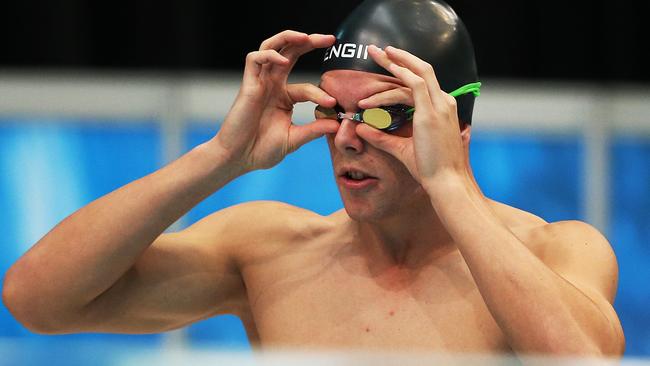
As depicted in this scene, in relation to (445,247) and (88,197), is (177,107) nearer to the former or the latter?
(88,197)

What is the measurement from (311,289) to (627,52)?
306 centimetres

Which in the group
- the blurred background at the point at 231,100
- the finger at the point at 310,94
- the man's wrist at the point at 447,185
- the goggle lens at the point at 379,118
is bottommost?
the blurred background at the point at 231,100

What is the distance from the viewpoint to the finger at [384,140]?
2.14 metres

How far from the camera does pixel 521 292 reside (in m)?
1.92

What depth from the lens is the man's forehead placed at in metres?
2.21

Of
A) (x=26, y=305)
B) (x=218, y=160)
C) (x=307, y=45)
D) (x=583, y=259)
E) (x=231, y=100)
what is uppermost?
(x=307, y=45)

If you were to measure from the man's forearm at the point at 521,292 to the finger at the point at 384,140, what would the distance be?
0.57 feet

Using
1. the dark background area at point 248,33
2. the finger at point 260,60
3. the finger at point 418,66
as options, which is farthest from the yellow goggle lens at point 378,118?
the dark background area at point 248,33

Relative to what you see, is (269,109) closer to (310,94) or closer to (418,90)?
(310,94)

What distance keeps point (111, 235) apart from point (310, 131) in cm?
47

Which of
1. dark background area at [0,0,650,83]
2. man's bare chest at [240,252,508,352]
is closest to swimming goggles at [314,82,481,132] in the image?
man's bare chest at [240,252,508,352]

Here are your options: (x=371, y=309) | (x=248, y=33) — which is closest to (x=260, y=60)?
(x=371, y=309)

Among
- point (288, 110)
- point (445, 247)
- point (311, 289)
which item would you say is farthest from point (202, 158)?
point (445, 247)

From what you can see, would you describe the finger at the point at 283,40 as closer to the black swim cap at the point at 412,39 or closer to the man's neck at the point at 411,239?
the black swim cap at the point at 412,39
